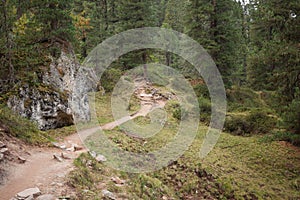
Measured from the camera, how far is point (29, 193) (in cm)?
635

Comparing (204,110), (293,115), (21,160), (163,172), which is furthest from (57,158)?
(204,110)

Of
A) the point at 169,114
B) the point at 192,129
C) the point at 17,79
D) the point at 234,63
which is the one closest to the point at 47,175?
the point at 17,79

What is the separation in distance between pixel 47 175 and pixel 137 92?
18226 millimetres

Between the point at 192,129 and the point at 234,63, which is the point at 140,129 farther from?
the point at 234,63

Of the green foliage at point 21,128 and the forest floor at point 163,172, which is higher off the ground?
the green foliage at point 21,128

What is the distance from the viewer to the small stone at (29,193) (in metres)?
6.23

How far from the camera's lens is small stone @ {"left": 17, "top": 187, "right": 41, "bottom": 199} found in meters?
6.23

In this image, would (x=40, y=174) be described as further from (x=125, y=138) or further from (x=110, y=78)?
(x=110, y=78)

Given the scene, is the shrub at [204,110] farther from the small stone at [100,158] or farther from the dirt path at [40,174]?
the dirt path at [40,174]

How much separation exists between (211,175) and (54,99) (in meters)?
8.16

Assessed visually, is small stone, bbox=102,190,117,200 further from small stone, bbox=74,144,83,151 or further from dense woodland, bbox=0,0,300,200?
small stone, bbox=74,144,83,151

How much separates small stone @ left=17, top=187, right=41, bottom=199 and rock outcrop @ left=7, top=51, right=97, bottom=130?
549cm

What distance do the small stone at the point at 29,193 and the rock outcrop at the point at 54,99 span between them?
18.0 ft

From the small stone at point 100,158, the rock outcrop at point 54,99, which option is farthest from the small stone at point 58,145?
the rock outcrop at point 54,99
